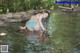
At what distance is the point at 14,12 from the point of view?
16406 millimetres

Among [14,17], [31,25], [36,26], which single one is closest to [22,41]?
[36,26]

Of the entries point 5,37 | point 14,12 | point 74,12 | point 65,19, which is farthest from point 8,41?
point 74,12

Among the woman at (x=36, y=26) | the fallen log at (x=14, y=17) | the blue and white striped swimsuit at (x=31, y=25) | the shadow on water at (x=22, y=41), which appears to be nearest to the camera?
the shadow on water at (x=22, y=41)

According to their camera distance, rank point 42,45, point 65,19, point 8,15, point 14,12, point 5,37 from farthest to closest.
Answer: point 65,19, point 14,12, point 8,15, point 5,37, point 42,45

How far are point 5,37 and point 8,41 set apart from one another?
71 cm

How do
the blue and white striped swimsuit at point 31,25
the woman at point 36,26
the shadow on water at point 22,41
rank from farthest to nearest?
the blue and white striped swimsuit at point 31,25, the woman at point 36,26, the shadow on water at point 22,41

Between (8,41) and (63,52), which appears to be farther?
(8,41)

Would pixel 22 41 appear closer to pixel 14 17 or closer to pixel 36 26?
pixel 36 26

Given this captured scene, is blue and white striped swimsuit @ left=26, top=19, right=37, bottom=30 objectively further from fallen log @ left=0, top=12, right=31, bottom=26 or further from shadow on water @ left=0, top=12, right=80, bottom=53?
fallen log @ left=0, top=12, right=31, bottom=26

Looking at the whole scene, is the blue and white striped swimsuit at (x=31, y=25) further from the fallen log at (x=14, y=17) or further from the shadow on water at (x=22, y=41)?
the fallen log at (x=14, y=17)

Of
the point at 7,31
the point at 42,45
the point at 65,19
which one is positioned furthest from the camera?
the point at 65,19

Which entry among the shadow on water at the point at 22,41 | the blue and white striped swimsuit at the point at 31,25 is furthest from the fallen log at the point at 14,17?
the blue and white striped swimsuit at the point at 31,25

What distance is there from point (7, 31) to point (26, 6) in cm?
364

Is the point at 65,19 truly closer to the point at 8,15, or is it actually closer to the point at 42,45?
the point at 8,15
